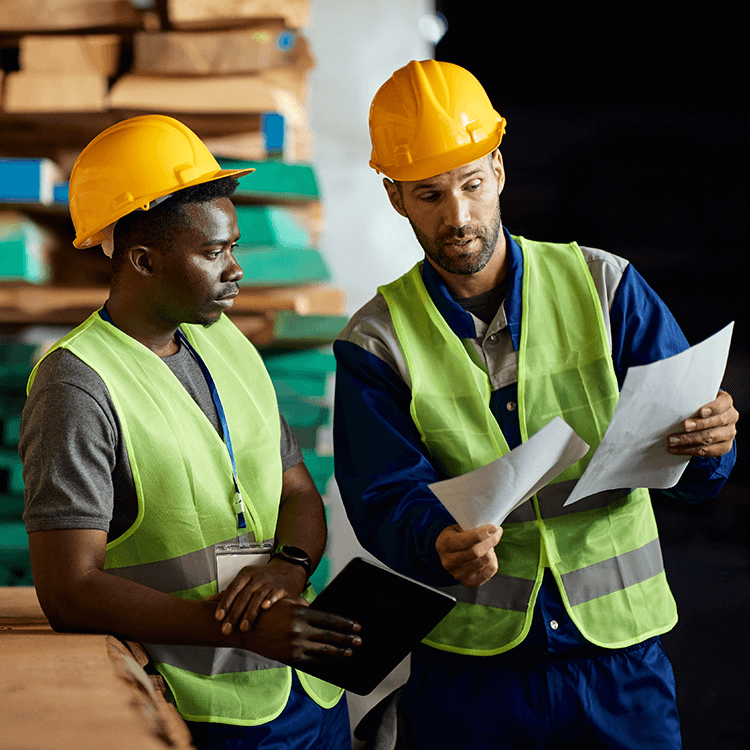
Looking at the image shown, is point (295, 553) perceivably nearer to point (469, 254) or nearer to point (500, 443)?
point (500, 443)

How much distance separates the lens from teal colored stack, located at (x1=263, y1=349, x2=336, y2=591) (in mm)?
3125

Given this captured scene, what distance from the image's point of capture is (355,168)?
3.29 meters

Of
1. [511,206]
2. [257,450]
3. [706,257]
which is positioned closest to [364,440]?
[257,450]

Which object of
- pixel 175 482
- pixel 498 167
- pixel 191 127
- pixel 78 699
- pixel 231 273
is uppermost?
pixel 191 127

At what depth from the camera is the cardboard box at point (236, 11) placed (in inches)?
116

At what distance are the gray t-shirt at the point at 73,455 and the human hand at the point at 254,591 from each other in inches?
10.1

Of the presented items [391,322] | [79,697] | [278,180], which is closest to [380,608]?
[79,697]

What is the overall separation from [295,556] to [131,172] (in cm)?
88

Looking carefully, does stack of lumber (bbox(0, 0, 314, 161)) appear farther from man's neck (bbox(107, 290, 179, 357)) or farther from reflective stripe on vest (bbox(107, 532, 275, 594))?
reflective stripe on vest (bbox(107, 532, 275, 594))

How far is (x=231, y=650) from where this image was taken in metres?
1.66

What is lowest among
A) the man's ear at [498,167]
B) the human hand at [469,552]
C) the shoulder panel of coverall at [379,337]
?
the human hand at [469,552]

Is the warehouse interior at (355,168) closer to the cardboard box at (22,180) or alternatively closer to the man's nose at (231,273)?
the cardboard box at (22,180)

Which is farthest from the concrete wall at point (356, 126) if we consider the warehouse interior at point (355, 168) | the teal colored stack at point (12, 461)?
the teal colored stack at point (12, 461)

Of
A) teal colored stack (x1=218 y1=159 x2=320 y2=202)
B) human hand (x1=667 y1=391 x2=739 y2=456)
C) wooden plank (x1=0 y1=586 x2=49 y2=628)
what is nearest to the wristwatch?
wooden plank (x1=0 y1=586 x2=49 y2=628)
